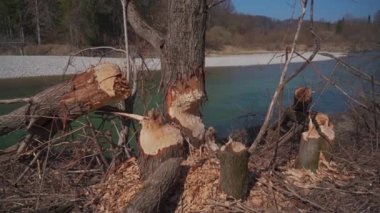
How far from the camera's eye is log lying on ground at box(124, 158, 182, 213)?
3291mm

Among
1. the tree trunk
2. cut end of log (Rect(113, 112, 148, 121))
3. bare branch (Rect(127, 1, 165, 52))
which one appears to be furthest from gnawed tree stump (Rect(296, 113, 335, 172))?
bare branch (Rect(127, 1, 165, 52))

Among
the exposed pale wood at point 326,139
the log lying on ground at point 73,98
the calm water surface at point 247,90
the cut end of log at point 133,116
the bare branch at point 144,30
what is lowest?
the calm water surface at point 247,90

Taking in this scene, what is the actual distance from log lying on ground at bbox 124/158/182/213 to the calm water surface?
2.12 m

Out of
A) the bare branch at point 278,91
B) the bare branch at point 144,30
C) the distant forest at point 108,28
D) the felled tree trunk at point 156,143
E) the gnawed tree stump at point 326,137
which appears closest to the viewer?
the felled tree trunk at point 156,143

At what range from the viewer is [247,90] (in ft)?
52.8

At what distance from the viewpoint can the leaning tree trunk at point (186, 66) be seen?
4.13 meters

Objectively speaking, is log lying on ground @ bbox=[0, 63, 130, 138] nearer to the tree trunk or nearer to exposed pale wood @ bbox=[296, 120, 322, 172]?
exposed pale wood @ bbox=[296, 120, 322, 172]

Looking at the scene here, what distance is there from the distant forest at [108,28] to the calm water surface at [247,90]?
0.66 metres

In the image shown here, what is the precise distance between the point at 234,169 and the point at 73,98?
61.6 inches

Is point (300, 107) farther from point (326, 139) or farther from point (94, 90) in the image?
point (94, 90)

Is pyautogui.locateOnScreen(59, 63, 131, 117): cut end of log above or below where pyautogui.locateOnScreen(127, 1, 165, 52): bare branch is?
below

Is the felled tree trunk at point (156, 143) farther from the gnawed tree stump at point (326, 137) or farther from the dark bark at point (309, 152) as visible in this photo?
the gnawed tree stump at point (326, 137)

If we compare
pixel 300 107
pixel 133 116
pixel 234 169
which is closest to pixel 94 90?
pixel 133 116

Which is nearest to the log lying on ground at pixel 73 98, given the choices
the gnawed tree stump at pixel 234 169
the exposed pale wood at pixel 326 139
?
the gnawed tree stump at pixel 234 169
